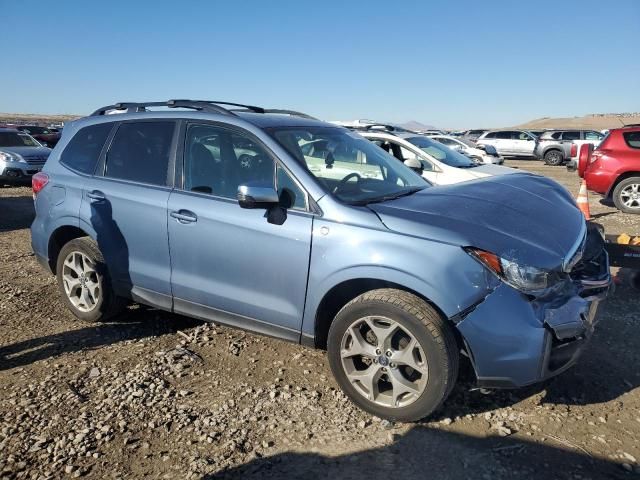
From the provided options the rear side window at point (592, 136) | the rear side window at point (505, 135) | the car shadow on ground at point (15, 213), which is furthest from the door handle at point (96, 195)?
the rear side window at point (505, 135)

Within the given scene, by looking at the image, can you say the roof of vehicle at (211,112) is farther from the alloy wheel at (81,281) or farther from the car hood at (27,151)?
the car hood at (27,151)

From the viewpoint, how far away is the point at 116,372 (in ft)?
12.2

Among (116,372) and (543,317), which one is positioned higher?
(543,317)

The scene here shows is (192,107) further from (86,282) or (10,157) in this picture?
(10,157)

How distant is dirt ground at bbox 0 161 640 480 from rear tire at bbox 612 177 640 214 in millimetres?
7000

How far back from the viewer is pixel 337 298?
3.30 metres

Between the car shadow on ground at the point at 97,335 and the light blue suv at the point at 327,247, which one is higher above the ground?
the light blue suv at the point at 327,247

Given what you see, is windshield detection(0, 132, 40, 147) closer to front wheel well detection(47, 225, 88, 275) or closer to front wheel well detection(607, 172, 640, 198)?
front wheel well detection(47, 225, 88, 275)

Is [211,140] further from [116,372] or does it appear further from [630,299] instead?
[630,299]

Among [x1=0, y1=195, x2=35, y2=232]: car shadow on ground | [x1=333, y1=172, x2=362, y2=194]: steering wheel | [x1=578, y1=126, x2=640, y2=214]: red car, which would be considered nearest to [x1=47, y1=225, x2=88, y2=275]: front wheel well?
[x1=333, y1=172, x2=362, y2=194]: steering wheel

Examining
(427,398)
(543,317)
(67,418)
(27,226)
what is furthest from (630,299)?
(27,226)

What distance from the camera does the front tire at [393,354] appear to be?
9.31 ft

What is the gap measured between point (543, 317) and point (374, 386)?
104 cm

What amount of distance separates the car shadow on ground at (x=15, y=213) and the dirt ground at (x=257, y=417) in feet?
17.4
